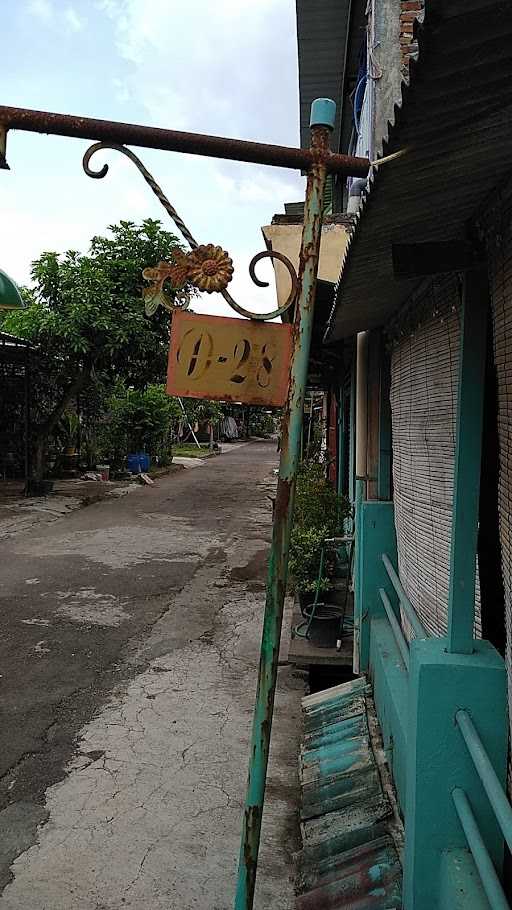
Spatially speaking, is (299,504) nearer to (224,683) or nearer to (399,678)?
(224,683)

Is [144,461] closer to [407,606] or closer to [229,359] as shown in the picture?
[407,606]

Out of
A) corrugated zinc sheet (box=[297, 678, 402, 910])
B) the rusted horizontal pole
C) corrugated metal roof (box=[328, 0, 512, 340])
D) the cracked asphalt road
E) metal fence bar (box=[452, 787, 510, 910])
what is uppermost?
the rusted horizontal pole

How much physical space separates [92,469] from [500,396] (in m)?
17.8

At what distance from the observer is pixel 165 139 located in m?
1.98

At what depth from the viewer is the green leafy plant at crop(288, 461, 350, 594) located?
579 centimetres

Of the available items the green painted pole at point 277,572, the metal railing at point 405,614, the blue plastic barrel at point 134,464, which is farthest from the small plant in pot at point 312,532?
the blue plastic barrel at point 134,464

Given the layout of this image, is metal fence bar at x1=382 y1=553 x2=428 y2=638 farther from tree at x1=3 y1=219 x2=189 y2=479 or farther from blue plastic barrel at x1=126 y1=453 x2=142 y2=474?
blue plastic barrel at x1=126 y1=453 x2=142 y2=474

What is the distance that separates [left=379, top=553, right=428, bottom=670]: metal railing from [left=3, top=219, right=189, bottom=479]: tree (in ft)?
32.5

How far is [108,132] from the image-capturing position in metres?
1.96

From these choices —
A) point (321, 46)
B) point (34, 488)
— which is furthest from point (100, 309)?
point (321, 46)

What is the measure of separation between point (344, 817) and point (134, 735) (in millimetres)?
1605

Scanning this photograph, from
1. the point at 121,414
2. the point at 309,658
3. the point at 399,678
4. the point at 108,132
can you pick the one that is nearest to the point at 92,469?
the point at 121,414

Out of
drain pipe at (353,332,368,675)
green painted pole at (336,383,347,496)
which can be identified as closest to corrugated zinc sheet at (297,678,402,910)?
drain pipe at (353,332,368,675)

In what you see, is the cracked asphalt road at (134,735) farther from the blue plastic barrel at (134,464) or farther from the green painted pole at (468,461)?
the blue plastic barrel at (134,464)
